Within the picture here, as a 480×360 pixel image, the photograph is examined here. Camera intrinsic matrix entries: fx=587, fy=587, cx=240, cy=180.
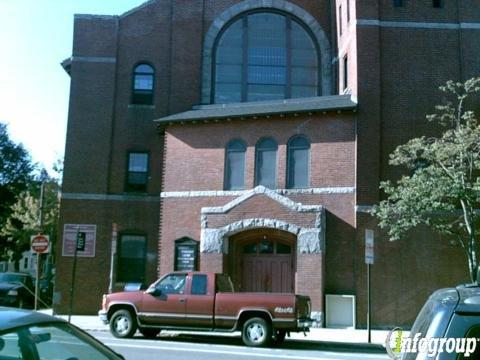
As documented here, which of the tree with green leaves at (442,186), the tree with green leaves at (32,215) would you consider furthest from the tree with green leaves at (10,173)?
the tree with green leaves at (442,186)

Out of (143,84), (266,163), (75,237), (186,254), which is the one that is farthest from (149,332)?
(143,84)

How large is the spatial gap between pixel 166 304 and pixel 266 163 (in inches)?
313

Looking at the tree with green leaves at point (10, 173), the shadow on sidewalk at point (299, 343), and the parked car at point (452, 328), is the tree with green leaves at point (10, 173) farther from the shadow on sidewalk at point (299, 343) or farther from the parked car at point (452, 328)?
the parked car at point (452, 328)

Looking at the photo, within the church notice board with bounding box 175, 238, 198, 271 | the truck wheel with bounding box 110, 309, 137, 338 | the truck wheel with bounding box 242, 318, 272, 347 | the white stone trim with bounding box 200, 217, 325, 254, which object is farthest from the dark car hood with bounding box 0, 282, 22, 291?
the truck wheel with bounding box 242, 318, 272, 347

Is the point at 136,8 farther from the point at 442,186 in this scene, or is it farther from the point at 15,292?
the point at 442,186

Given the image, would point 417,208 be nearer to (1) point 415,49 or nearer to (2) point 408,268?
(2) point 408,268

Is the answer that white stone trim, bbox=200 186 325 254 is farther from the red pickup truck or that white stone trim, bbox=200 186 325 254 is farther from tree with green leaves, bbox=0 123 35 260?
tree with green leaves, bbox=0 123 35 260

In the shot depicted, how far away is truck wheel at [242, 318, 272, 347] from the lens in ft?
47.0

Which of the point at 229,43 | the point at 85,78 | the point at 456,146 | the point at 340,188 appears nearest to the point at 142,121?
the point at 85,78

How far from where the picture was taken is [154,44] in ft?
84.5

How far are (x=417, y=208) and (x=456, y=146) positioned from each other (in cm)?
205

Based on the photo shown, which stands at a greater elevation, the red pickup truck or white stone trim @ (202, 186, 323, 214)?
white stone trim @ (202, 186, 323, 214)

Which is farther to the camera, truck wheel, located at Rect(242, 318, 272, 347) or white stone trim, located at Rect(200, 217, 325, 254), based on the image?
white stone trim, located at Rect(200, 217, 325, 254)

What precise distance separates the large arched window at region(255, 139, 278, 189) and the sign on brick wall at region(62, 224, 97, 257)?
750 centimetres
